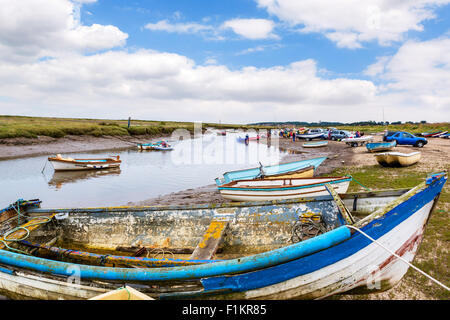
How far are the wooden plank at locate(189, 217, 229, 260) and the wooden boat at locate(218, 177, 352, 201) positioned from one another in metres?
4.68

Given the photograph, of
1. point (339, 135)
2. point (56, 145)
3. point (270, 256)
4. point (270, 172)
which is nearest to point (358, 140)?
point (339, 135)

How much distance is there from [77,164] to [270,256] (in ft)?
78.7

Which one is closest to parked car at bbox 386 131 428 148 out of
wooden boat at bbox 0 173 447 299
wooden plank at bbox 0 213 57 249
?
wooden boat at bbox 0 173 447 299

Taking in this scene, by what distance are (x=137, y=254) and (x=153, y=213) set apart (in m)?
1.12

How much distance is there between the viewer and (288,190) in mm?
10711

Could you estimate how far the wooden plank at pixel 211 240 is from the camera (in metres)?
5.20

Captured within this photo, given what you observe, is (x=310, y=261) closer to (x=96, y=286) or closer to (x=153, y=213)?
(x=96, y=286)

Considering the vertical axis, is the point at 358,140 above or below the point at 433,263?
above

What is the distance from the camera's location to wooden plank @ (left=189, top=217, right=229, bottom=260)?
5199 mm

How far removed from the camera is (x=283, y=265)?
3.62m

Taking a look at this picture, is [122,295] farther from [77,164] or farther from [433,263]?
[77,164]

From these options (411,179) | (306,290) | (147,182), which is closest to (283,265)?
(306,290)

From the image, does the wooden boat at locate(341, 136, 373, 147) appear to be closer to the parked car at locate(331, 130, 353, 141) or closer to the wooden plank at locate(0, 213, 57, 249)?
the parked car at locate(331, 130, 353, 141)
